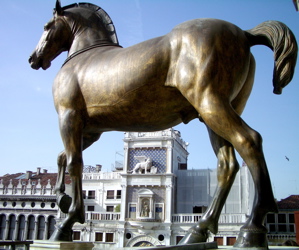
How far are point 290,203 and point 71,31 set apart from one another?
33.6m

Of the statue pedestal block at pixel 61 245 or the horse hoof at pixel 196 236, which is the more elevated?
the horse hoof at pixel 196 236

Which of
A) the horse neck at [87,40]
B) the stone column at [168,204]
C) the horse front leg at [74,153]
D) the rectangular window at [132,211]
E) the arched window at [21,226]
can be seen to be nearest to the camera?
the horse front leg at [74,153]

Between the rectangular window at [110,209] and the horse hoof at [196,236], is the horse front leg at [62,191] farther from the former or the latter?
the rectangular window at [110,209]

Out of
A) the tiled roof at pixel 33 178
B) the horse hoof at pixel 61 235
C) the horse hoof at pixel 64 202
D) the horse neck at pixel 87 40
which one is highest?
the tiled roof at pixel 33 178

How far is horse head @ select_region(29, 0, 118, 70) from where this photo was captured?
11.5ft

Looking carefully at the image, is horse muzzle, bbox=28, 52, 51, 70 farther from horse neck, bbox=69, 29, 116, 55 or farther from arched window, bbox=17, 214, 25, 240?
arched window, bbox=17, 214, 25, 240

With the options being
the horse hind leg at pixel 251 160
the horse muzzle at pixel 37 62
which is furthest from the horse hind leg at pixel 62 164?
the horse hind leg at pixel 251 160

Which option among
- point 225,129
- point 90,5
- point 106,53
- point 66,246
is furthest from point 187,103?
point 90,5

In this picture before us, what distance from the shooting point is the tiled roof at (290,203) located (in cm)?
3225

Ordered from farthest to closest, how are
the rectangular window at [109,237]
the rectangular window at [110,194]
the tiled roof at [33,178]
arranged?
the tiled roof at [33,178] → the rectangular window at [110,194] → the rectangular window at [109,237]

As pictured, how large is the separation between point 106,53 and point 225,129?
1.36 m

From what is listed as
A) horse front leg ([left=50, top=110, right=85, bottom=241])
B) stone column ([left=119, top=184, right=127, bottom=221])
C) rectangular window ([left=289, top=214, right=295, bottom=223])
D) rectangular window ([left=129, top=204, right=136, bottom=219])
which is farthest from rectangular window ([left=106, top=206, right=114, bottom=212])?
horse front leg ([left=50, top=110, right=85, bottom=241])

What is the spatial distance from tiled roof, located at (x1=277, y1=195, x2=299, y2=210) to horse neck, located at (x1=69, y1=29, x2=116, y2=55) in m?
32.7

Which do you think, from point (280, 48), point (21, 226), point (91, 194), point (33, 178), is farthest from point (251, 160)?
point (33, 178)
